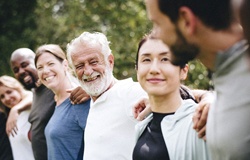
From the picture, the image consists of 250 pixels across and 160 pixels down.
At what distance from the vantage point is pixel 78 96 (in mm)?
4102

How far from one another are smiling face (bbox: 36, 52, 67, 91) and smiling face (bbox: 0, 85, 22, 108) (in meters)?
1.28

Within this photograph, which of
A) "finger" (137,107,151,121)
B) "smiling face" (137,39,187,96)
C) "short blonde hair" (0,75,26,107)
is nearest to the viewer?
"smiling face" (137,39,187,96)

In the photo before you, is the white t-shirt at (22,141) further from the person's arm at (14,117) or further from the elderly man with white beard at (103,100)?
the elderly man with white beard at (103,100)

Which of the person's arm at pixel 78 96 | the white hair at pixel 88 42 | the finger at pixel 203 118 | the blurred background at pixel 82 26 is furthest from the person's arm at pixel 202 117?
the blurred background at pixel 82 26

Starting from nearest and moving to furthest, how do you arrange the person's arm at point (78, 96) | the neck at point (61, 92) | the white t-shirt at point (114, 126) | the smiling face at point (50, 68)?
1. the white t-shirt at point (114, 126)
2. the person's arm at point (78, 96)
3. the neck at point (61, 92)
4. the smiling face at point (50, 68)

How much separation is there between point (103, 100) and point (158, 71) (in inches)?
36.5

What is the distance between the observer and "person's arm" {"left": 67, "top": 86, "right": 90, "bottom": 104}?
409 cm

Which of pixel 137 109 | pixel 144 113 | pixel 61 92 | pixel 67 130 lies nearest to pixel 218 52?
pixel 144 113

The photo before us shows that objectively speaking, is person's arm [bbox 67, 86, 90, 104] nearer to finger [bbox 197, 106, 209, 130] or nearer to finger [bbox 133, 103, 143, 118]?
finger [bbox 133, 103, 143, 118]

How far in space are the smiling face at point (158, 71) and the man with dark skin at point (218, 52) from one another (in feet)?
3.32

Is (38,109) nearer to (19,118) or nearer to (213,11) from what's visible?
(19,118)

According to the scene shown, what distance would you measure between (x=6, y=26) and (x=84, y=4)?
96.2 inches

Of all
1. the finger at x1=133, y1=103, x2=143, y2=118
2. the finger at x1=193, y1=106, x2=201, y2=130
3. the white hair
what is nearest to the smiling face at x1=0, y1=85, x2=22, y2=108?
the white hair

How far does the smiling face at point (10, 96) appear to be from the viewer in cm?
596
